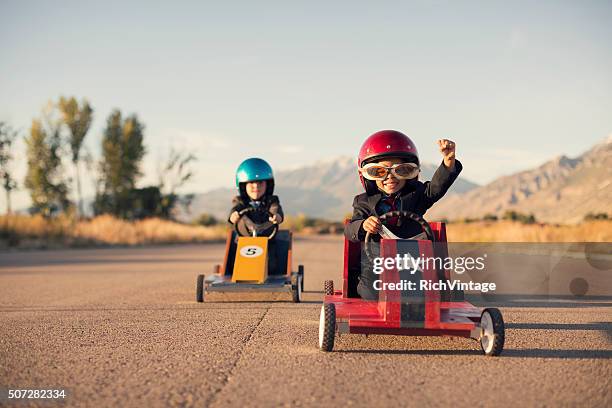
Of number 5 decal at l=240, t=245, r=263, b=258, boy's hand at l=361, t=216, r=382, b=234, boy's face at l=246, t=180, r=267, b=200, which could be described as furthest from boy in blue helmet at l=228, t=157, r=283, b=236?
boy's hand at l=361, t=216, r=382, b=234

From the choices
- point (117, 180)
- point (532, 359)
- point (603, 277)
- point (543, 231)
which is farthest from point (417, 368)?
point (117, 180)

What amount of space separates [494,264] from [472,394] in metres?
11.6

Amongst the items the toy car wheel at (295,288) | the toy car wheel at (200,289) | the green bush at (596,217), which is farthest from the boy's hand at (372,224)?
the green bush at (596,217)

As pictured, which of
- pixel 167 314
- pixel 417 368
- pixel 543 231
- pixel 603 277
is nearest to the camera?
pixel 417 368

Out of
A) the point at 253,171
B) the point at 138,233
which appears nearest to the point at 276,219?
the point at 253,171

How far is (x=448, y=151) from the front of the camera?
19.0 feet

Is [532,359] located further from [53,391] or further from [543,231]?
[543,231]

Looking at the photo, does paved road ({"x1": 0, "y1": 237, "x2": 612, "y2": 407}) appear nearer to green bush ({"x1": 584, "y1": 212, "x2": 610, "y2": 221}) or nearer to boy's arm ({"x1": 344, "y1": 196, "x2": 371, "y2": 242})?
boy's arm ({"x1": 344, "y1": 196, "x2": 371, "y2": 242})

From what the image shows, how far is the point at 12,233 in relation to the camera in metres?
25.7

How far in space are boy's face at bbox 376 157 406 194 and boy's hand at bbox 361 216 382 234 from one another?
0.78 metres

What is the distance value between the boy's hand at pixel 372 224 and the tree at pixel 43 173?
135 ft

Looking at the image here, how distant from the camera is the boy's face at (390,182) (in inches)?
247

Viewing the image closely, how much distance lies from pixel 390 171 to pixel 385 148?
236 mm

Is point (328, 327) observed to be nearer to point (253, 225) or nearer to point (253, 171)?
point (253, 225)
